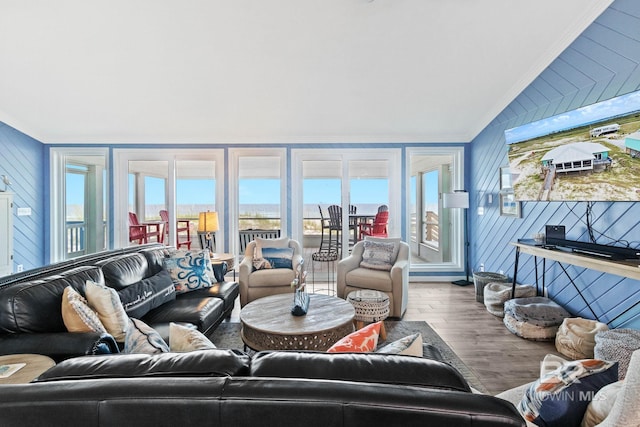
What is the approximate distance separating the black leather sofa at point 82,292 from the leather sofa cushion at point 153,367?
0.74 m

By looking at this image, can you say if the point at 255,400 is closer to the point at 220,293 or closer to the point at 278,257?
the point at 220,293

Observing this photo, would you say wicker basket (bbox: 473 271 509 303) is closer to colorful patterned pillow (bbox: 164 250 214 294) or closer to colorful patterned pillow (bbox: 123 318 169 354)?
colorful patterned pillow (bbox: 164 250 214 294)

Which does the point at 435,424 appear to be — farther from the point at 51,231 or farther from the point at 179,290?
the point at 51,231

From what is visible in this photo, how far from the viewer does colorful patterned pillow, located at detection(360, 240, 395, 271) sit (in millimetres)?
3955

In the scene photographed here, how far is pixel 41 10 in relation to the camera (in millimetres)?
2826

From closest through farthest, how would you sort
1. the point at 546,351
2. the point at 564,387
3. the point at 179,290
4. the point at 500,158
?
1. the point at 564,387
2. the point at 546,351
3. the point at 179,290
4. the point at 500,158

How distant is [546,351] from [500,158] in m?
2.65

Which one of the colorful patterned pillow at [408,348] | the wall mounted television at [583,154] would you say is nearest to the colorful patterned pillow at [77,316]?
the colorful patterned pillow at [408,348]

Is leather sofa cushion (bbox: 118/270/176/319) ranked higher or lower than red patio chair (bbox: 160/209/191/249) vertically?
lower

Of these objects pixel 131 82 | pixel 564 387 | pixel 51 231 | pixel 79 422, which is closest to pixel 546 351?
pixel 564 387

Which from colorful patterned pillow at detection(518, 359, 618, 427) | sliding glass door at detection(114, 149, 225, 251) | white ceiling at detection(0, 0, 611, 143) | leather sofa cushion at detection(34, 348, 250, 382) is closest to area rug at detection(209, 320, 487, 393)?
colorful patterned pillow at detection(518, 359, 618, 427)

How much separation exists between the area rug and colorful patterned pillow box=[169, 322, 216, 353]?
1673 millimetres

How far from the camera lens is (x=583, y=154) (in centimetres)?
268

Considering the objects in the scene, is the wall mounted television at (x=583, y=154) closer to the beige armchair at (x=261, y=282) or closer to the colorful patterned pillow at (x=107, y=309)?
the beige armchair at (x=261, y=282)
